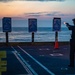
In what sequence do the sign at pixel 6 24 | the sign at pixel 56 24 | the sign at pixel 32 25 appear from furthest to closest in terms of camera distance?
the sign at pixel 32 25
the sign at pixel 56 24
the sign at pixel 6 24

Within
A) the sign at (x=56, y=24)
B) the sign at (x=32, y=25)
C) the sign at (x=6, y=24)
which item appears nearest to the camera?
the sign at (x=6, y=24)

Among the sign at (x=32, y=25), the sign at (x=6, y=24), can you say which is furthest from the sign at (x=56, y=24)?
the sign at (x=6, y=24)

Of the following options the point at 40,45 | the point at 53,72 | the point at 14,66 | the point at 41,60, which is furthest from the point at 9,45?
the point at 53,72

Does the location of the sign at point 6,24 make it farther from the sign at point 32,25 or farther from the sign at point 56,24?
the sign at point 56,24

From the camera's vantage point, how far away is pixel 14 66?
12977 millimetres

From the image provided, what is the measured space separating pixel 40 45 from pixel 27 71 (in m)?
11.5

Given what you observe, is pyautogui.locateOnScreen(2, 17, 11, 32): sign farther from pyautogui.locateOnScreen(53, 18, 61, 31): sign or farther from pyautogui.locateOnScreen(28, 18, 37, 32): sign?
pyautogui.locateOnScreen(53, 18, 61, 31): sign

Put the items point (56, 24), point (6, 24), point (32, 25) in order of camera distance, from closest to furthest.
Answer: point (6, 24), point (56, 24), point (32, 25)

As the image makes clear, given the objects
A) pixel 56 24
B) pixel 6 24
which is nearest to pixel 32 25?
pixel 56 24

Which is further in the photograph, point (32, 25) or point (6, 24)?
point (32, 25)

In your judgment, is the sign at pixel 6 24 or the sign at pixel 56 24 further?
the sign at pixel 56 24

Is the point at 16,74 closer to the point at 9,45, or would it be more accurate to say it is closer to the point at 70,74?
the point at 70,74

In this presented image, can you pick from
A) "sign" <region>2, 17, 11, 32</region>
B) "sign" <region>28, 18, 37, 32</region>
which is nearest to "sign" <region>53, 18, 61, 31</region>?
"sign" <region>28, 18, 37, 32</region>

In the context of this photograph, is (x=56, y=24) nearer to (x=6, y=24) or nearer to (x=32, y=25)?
(x=32, y=25)
